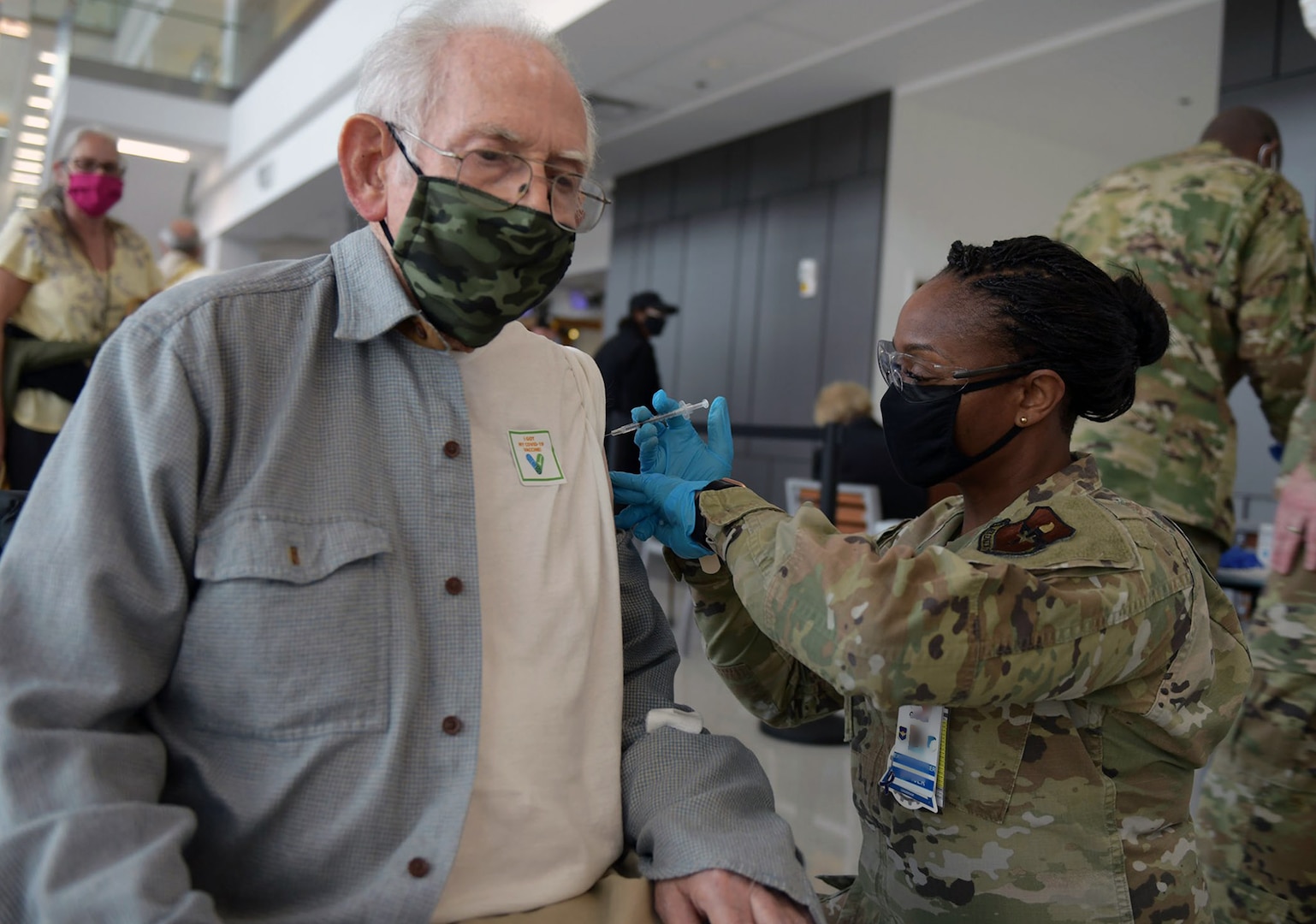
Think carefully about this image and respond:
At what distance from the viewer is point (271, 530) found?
2.89 feet

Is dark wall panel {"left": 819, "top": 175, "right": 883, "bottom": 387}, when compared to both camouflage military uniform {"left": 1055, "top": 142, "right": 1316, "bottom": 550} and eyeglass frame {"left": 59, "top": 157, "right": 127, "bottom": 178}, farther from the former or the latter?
eyeglass frame {"left": 59, "top": 157, "right": 127, "bottom": 178}

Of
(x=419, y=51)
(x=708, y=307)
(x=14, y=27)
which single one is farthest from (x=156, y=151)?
(x=419, y=51)

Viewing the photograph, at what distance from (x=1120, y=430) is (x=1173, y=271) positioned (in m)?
0.36

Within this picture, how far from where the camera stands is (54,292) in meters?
2.73

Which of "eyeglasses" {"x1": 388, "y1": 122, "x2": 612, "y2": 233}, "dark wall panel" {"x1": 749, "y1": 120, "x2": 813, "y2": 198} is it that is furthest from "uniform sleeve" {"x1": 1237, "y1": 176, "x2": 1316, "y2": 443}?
"dark wall panel" {"x1": 749, "y1": 120, "x2": 813, "y2": 198}

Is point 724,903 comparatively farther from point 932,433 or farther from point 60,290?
point 60,290

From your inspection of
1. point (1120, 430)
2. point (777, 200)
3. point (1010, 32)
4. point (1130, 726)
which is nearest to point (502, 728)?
point (1130, 726)

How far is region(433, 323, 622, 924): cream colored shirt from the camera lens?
3.19 ft

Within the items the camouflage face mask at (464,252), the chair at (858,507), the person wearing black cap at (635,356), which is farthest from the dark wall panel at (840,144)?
the camouflage face mask at (464,252)

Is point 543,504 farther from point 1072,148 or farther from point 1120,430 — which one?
point 1072,148

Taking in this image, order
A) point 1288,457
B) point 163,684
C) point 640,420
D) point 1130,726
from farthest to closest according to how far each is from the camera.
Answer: point 1288,457, point 640,420, point 1130,726, point 163,684

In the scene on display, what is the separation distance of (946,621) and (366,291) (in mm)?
644

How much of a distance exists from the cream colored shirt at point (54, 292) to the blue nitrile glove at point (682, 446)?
1962 millimetres

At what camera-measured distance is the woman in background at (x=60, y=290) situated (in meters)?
2.63
